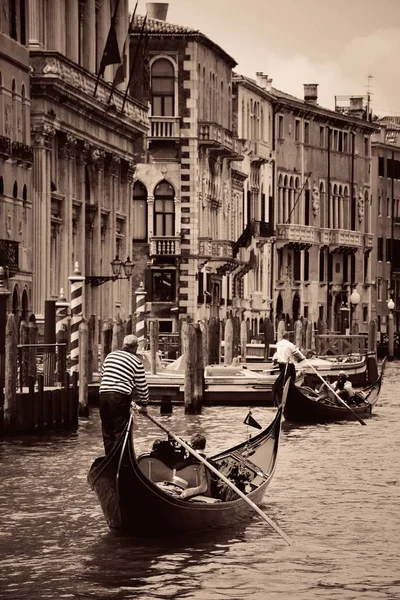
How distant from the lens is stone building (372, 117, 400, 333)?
70312 mm

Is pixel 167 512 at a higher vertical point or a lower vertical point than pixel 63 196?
lower

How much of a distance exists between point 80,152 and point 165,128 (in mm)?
10616

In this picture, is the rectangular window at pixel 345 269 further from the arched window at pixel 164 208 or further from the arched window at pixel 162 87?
the arched window at pixel 162 87

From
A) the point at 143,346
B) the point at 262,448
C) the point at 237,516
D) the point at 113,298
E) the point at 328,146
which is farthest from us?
the point at 328,146

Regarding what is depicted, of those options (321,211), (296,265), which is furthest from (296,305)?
(321,211)

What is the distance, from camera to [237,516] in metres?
16.5

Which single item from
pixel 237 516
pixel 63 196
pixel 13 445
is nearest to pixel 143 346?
pixel 63 196

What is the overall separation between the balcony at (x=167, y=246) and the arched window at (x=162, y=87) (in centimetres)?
300

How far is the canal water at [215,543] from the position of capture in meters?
13.9

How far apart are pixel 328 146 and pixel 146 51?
19.3 metres

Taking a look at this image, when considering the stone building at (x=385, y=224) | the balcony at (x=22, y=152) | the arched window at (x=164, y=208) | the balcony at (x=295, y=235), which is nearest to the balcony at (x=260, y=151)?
the balcony at (x=295, y=235)

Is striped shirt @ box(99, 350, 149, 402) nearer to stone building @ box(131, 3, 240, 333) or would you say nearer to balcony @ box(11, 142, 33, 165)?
balcony @ box(11, 142, 33, 165)

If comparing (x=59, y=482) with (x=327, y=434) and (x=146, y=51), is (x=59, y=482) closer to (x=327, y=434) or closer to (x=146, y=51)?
(x=327, y=434)

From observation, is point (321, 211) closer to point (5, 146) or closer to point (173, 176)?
point (173, 176)
